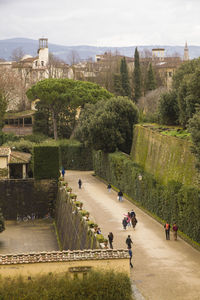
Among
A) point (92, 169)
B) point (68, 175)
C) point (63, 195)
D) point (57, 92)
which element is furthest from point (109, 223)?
point (57, 92)

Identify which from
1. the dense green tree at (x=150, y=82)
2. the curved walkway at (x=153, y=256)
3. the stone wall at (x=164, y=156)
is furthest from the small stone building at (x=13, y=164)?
the dense green tree at (x=150, y=82)

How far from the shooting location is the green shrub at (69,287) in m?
21.7

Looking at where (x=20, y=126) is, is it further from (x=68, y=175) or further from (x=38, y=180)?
(x=38, y=180)

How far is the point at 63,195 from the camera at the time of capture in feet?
147

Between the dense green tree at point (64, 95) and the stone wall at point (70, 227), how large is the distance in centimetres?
2189

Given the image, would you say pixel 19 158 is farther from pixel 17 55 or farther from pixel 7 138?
pixel 17 55

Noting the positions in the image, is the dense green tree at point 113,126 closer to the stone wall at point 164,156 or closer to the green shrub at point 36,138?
the stone wall at point 164,156

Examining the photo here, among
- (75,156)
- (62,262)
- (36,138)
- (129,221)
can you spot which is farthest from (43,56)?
(62,262)

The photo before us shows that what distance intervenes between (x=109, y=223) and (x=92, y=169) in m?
27.6

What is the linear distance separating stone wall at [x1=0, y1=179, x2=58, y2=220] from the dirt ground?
4.19 feet

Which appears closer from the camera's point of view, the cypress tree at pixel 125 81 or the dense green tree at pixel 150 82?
the cypress tree at pixel 125 81

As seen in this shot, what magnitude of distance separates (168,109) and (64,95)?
64.0 ft

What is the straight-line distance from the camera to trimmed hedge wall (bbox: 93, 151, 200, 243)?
31047mm

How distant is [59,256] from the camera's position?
22703 millimetres
